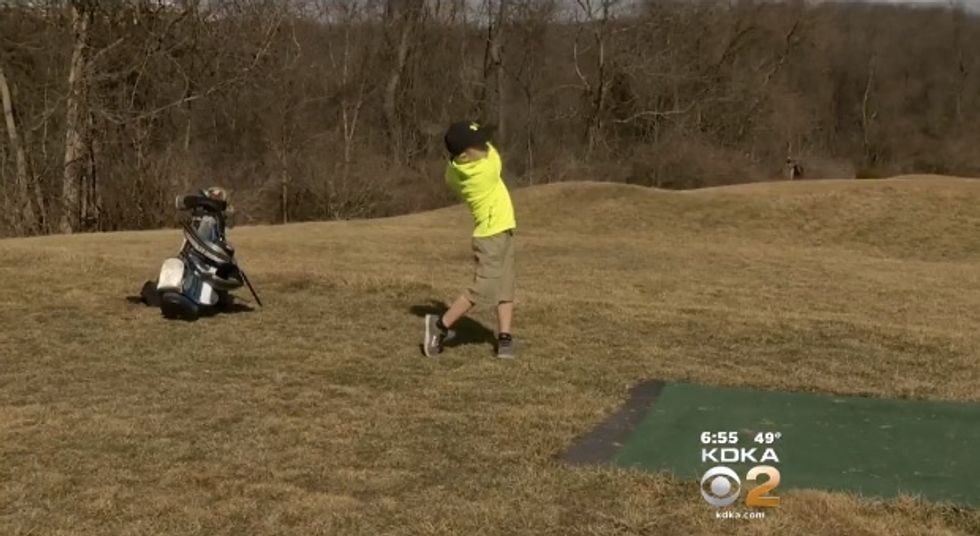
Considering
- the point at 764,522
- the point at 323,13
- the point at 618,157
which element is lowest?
the point at 618,157

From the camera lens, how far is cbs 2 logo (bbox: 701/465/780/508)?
13.9 ft

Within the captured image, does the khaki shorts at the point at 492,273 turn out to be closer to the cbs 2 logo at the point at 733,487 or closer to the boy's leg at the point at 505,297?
the boy's leg at the point at 505,297

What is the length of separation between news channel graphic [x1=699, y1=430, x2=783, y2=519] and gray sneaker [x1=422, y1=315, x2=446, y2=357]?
2.43 m

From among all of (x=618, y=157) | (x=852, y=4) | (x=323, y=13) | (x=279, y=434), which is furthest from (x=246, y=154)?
(x=852, y=4)

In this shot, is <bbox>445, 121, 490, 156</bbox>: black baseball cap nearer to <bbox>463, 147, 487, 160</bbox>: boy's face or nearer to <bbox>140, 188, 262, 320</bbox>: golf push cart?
<bbox>463, 147, 487, 160</bbox>: boy's face

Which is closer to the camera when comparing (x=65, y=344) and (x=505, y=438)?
(x=505, y=438)

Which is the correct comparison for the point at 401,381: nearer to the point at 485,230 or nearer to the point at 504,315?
the point at 504,315

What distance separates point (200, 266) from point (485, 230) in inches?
101

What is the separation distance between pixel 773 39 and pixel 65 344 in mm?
64271

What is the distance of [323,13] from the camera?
51.1 metres

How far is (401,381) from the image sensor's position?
663 cm

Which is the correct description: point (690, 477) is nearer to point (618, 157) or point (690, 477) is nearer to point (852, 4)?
point (618, 157)

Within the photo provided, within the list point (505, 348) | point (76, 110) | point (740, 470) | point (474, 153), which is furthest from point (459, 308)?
point (76, 110)

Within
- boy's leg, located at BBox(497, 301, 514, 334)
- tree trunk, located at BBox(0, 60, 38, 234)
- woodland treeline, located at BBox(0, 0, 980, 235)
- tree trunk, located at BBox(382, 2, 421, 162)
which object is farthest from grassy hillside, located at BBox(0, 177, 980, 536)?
tree trunk, located at BBox(382, 2, 421, 162)
